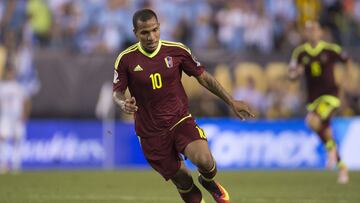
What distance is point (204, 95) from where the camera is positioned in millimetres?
23219

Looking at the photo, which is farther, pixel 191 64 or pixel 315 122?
pixel 315 122

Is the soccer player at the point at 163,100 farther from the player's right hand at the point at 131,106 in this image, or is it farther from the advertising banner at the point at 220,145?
the advertising banner at the point at 220,145

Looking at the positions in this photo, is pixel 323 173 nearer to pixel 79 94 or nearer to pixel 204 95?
pixel 204 95

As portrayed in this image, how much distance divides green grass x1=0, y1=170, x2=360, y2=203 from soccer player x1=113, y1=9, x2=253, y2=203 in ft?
9.10

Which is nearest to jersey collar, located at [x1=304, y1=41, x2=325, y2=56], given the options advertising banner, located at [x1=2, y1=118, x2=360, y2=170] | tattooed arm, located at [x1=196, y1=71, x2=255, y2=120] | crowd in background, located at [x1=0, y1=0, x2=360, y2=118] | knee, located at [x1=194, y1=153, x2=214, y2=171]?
advertising banner, located at [x1=2, y1=118, x2=360, y2=170]

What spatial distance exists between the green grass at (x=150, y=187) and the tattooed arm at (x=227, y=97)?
2.96m

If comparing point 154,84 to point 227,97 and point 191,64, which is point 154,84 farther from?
point 227,97

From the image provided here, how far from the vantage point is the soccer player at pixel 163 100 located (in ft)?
34.6

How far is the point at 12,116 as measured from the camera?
2241 cm

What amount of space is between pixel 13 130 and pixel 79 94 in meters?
1.94

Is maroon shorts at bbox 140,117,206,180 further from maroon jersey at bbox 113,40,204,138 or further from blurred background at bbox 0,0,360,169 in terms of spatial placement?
blurred background at bbox 0,0,360,169

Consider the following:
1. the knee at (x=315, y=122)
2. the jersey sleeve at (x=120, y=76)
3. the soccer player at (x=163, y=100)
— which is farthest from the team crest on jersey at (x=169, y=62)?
the knee at (x=315, y=122)

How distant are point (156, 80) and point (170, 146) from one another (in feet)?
2.46

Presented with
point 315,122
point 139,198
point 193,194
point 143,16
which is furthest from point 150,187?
point 143,16
